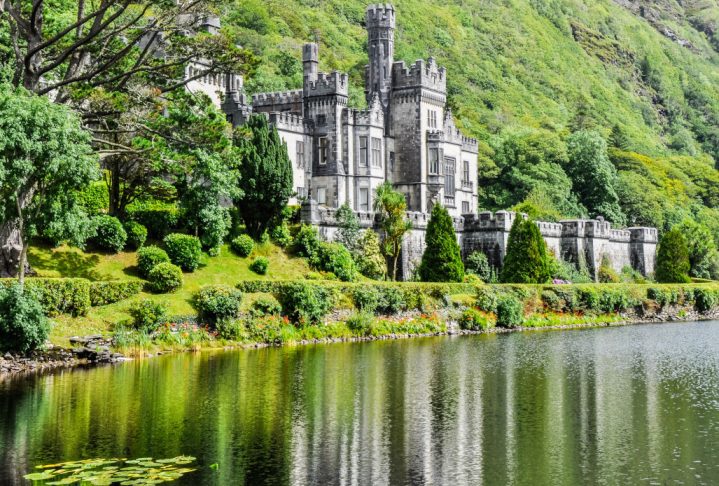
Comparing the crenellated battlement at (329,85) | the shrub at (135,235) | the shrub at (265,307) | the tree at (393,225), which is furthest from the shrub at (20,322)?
the crenellated battlement at (329,85)

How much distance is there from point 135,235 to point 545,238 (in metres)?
32.6

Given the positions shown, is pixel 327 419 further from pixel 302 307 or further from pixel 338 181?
pixel 338 181

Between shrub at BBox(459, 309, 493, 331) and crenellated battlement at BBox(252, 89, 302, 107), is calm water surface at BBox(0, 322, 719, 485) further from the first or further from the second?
crenellated battlement at BBox(252, 89, 302, 107)

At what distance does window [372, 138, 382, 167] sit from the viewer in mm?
72938

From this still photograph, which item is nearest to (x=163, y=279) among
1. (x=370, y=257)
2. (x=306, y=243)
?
(x=306, y=243)

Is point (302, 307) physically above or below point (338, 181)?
below

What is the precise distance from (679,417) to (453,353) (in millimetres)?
16177

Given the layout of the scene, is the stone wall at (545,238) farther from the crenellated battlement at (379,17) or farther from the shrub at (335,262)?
the crenellated battlement at (379,17)

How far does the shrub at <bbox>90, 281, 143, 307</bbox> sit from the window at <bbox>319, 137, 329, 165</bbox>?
29090 millimetres

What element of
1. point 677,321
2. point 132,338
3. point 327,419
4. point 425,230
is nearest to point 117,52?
point 132,338

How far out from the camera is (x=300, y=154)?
70.6 meters

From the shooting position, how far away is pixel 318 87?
71.4 meters

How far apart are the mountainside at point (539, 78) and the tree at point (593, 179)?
7.60 feet

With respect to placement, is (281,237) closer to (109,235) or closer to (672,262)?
(109,235)
